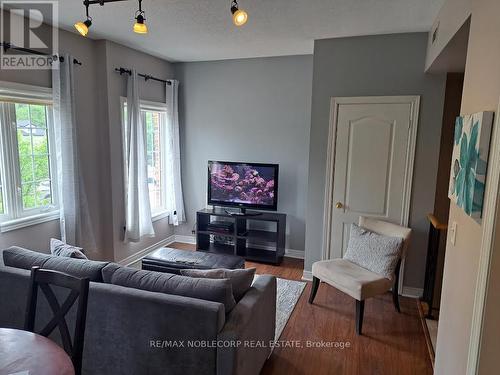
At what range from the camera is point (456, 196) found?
5.58 ft

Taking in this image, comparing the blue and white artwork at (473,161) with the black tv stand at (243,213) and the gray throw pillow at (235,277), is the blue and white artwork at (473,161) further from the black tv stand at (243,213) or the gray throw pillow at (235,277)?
the black tv stand at (243,213)

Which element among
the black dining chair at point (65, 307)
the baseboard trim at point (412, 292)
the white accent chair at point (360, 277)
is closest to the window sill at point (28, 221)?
the black dining chair at point (65, 307)

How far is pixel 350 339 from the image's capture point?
2.81 meters

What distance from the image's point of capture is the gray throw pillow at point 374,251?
3037 millimetres

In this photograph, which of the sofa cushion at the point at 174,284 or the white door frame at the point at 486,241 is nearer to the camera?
the white door frame at the point at 486,241

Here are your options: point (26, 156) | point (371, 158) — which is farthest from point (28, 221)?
point (371, 158)

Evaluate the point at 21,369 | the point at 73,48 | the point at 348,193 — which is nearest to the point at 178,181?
the point at 73,48

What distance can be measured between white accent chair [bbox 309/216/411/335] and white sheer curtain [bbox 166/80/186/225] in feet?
8.25

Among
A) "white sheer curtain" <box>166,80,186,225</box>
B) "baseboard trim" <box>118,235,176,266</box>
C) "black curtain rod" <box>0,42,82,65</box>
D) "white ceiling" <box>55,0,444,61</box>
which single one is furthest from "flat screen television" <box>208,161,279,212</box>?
"black curtain rod" <box>0,42,82,65</box>

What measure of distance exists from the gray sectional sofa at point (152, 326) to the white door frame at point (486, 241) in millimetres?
1058

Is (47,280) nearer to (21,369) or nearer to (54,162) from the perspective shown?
(21,369)

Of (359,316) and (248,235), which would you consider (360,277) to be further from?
(248,235)

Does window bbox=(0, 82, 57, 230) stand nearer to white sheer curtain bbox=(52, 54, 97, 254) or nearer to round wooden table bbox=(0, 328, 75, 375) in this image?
white sheer curtain bbox=(52, 54, 97, 254)

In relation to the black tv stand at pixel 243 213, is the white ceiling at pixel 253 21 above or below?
above
